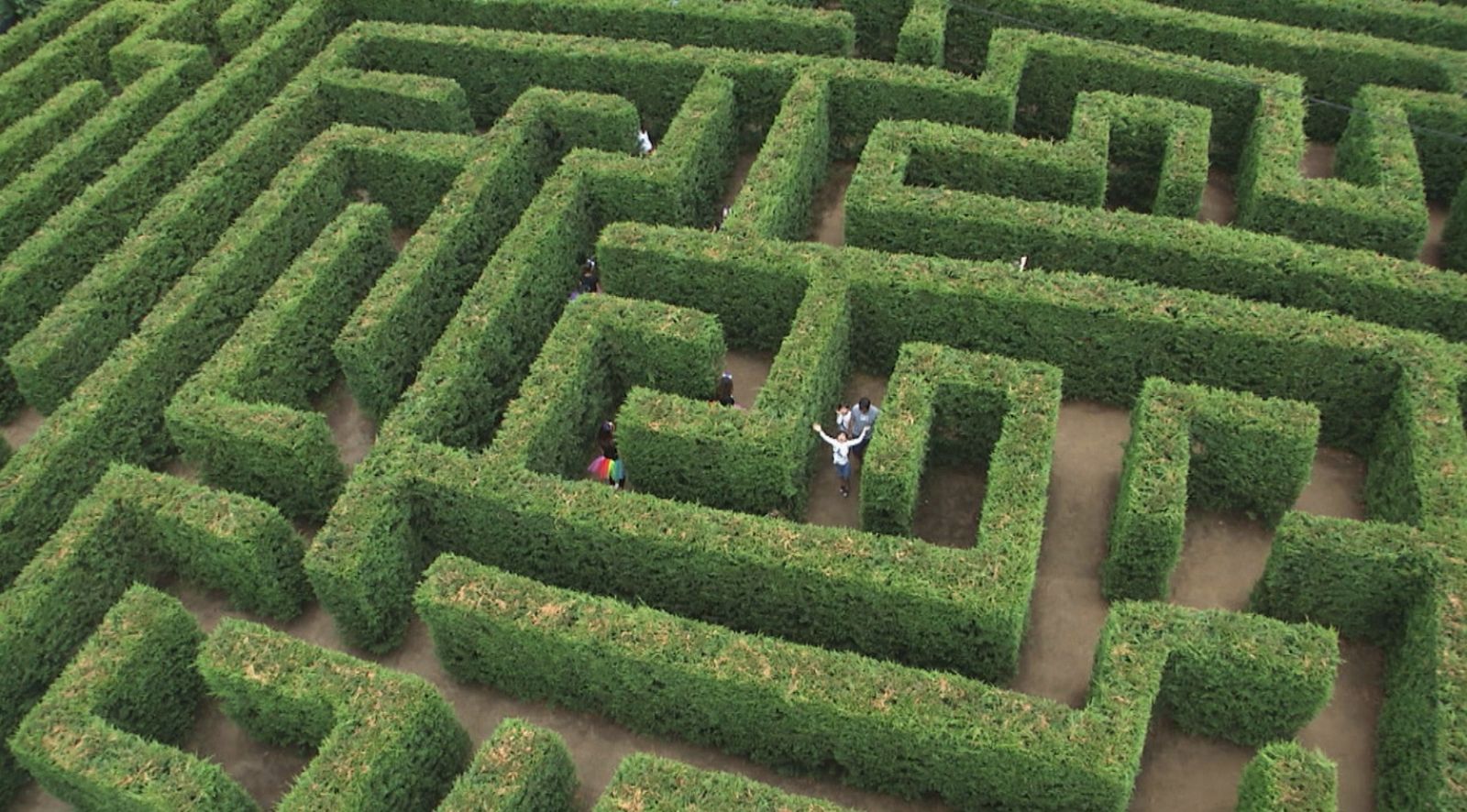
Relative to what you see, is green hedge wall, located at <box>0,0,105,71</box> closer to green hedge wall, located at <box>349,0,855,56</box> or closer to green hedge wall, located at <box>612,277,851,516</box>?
green hedge wall, located at <box>349,0,855,56</box>

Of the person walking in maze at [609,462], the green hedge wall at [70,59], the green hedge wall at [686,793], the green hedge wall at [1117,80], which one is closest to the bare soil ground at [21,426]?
the green hedge wall at [70,59]

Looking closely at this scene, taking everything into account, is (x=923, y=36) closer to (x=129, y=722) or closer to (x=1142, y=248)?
(x=1142, y=248)

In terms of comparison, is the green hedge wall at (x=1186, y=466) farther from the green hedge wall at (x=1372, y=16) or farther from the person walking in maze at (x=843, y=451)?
the green hedge wall at (x=1372, y=16)

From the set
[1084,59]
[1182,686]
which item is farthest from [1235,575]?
[1084,59]

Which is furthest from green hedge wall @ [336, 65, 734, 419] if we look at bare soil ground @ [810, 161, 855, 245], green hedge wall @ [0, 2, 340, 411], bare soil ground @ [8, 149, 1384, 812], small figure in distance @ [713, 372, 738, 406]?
green hedge wall @ [0, 2, 340, 411]

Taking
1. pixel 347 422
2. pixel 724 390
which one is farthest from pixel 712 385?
pixel 347 422

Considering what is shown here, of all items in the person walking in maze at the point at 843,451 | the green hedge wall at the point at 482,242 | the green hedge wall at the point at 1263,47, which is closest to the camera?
the person walking in maze at the point at 843,451

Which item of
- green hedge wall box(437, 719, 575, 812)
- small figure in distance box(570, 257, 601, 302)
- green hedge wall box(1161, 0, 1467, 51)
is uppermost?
green hedge wall box(1161, 0, 1467, 51)
